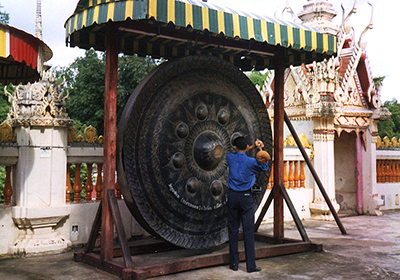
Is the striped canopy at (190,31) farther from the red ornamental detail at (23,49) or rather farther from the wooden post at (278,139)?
the red ornamental detail at (23,49)

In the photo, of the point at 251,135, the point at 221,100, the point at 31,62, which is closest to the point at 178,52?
the point at 221,100

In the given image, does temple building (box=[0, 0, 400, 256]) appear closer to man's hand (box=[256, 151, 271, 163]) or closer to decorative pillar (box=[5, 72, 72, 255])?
decorative pillar (box=[5, 72, 72, 255])

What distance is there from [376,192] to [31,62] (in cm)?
885

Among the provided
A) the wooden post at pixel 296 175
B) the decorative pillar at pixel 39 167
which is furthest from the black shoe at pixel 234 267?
the wooden post at pixel 296 175

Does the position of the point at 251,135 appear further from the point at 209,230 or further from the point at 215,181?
the point at 209,230

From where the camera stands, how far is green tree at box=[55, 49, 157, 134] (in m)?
28.7

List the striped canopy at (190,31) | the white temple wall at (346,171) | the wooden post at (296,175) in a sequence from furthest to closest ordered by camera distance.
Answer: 1. the white temple wall at (346,171)
2. the wooden post at (296,175)
3. the striped canopy at (190,31)

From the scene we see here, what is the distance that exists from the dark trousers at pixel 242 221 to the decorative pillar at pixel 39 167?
2363 millimetres

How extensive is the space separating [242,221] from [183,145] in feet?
4.11

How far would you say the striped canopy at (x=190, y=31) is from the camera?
15.7 feet

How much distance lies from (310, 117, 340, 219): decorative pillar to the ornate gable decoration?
18.3ft

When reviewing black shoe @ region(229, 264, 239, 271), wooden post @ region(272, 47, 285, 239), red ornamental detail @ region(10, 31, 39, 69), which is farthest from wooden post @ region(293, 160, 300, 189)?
red ornamental detail @ region(10, 31, 39, 69)

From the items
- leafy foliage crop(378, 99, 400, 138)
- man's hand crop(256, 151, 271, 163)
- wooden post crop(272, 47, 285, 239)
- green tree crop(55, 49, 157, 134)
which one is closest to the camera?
man's hand crop(256, 151, 271, 163)

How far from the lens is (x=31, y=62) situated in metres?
4.52
